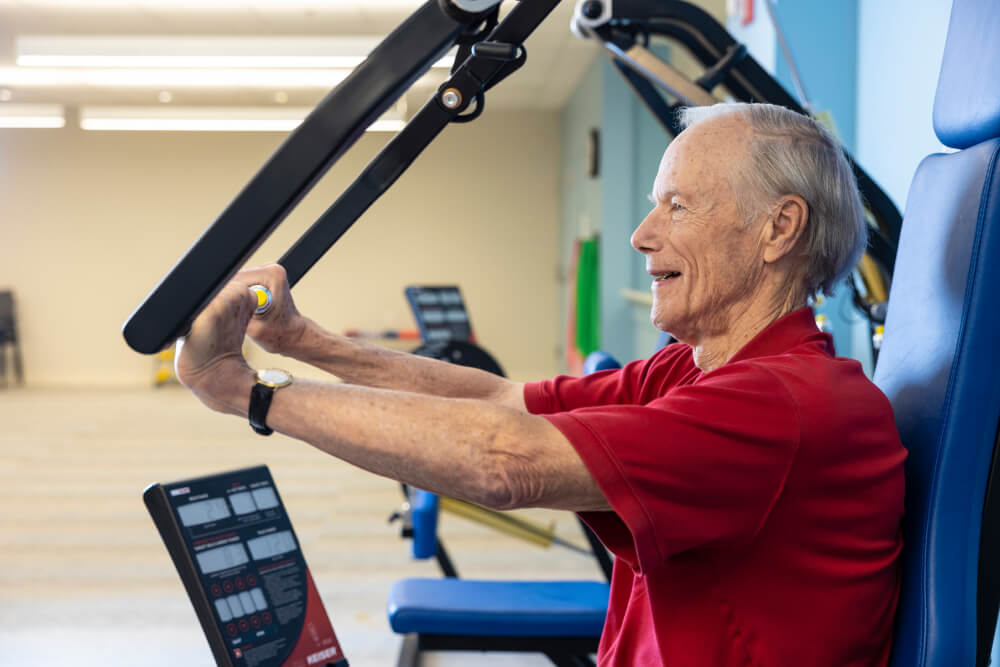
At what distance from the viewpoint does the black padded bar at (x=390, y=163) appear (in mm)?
870

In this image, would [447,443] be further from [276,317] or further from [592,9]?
[592,9]

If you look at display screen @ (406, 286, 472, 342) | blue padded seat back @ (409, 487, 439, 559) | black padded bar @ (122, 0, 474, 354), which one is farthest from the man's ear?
display screen @ (406, 286, 472, 342)

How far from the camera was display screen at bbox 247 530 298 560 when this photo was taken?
1085mm

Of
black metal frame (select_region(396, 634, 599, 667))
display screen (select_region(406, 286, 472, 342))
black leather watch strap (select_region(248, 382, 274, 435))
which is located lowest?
black metal frame (select_region(396, 634, 599, 667))

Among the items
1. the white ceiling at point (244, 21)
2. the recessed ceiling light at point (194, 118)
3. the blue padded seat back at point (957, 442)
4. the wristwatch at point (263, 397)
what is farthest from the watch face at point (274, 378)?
the recessed ceiling light at point (194, 118)

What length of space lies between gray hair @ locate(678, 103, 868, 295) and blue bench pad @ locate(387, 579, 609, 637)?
3.63ft

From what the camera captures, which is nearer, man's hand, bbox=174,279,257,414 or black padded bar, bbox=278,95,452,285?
man's hand, bbox=174,279,257,414

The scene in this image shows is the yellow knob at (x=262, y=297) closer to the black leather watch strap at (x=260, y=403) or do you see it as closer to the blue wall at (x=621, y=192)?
the black leather watch strap at (x=260, y=403)

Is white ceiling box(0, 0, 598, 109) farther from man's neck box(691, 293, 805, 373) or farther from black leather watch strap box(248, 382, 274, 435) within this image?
black leather watch strap box(248, 382, 274, 435)

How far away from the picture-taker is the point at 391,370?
1.18 m

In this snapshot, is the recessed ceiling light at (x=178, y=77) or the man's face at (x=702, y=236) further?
the recessed ceiling light at (x=178, y=77)

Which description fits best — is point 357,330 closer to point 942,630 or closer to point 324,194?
point 324,194

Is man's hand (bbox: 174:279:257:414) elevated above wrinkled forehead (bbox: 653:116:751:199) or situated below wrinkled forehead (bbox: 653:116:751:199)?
below

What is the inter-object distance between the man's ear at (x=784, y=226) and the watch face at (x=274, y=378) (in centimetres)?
49
